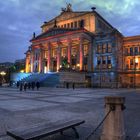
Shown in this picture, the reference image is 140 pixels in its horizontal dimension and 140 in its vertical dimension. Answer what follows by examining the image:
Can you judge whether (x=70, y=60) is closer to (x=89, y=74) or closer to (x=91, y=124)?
(x=89, y=74)

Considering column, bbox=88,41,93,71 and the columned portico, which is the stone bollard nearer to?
the columned portico

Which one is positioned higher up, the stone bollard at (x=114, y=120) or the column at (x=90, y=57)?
the column at (x=90, y=57)

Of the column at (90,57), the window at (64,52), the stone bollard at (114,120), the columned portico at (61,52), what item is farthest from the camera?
the window at (64,52)

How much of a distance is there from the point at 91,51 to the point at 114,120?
235ft

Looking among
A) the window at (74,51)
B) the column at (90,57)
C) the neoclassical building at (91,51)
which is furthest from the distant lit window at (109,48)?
the window at (74,51)

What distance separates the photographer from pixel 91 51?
78.2 metres

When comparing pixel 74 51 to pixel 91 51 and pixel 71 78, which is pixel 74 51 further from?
pixel 71 78

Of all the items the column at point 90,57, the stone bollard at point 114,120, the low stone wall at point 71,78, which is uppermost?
the column at point 90,57

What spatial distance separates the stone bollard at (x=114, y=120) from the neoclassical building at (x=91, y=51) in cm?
5864

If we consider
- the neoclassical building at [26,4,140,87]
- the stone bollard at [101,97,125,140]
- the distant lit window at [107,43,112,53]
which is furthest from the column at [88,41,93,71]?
the stone bollard at [101,97,125,140]

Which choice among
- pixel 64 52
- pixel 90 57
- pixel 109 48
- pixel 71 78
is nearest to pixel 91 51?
pixel 90 57

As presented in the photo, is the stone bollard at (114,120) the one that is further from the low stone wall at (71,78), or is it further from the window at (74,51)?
the window at (74,51)

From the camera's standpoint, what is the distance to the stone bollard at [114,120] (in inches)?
286

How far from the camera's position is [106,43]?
247 ft
